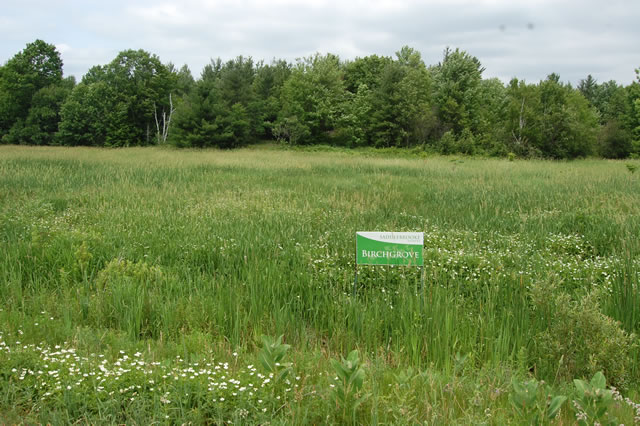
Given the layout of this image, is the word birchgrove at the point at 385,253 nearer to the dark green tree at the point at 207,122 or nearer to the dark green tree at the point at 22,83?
the dark green tree at the point at 207,122

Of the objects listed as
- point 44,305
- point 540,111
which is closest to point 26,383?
point 44,305

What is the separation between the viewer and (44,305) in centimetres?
456

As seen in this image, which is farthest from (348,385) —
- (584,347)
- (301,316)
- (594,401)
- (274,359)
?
(584,347)

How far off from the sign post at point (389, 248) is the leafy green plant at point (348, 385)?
213cm

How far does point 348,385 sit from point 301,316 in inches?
78.5

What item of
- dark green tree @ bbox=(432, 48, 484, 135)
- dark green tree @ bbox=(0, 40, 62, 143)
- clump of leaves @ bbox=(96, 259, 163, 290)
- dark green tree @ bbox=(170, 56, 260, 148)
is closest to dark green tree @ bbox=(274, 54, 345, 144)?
dark green tree @ bbox=(170, 56, 260, 148)

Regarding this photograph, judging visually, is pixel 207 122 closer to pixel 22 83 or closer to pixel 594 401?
pixel 22 83

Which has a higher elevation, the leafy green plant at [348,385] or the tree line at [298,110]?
the tree line at [298,110]

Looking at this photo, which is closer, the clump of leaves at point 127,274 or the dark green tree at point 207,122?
the clump of leaves at point 127,274

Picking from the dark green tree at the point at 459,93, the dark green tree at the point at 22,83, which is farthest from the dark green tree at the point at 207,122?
the dark green tree at the point at 459,93

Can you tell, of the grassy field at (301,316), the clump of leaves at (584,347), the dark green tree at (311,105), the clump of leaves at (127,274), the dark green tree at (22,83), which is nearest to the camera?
the grassy field at (301,316)

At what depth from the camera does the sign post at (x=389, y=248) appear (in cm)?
477

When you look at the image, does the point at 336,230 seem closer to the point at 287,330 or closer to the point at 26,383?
the point at 287,330

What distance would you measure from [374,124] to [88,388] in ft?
151
